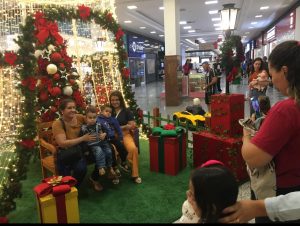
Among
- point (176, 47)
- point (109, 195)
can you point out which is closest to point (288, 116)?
point (109, 195)

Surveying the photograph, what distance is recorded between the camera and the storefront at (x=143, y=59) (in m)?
17.8

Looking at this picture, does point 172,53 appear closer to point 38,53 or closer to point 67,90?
point 67,90

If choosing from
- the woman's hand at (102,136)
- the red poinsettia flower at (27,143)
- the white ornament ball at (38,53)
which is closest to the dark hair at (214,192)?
the woman's hand at (102,136)

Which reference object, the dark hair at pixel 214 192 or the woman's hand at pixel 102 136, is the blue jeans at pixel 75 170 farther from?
the dark hair at pixel 214 192

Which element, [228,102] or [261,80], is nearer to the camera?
[228,102]

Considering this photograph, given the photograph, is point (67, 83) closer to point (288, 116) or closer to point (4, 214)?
point (4, 214)

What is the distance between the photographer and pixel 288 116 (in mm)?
1219

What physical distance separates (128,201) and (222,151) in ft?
4.34

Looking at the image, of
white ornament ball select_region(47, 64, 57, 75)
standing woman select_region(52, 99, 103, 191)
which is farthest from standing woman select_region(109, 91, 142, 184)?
white ornament ball select_region(47, 64, 57, 75)

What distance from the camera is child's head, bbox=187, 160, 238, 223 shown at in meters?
1.06

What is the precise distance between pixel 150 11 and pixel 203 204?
463 inches

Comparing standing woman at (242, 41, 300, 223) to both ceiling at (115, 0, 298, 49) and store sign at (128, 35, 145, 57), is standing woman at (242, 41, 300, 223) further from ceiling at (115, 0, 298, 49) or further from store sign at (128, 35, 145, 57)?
store sign at (128, 35, 145, 57)

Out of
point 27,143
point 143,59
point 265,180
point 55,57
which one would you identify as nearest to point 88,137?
point 27,143

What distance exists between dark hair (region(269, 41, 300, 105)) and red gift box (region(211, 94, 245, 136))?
2.16 m
